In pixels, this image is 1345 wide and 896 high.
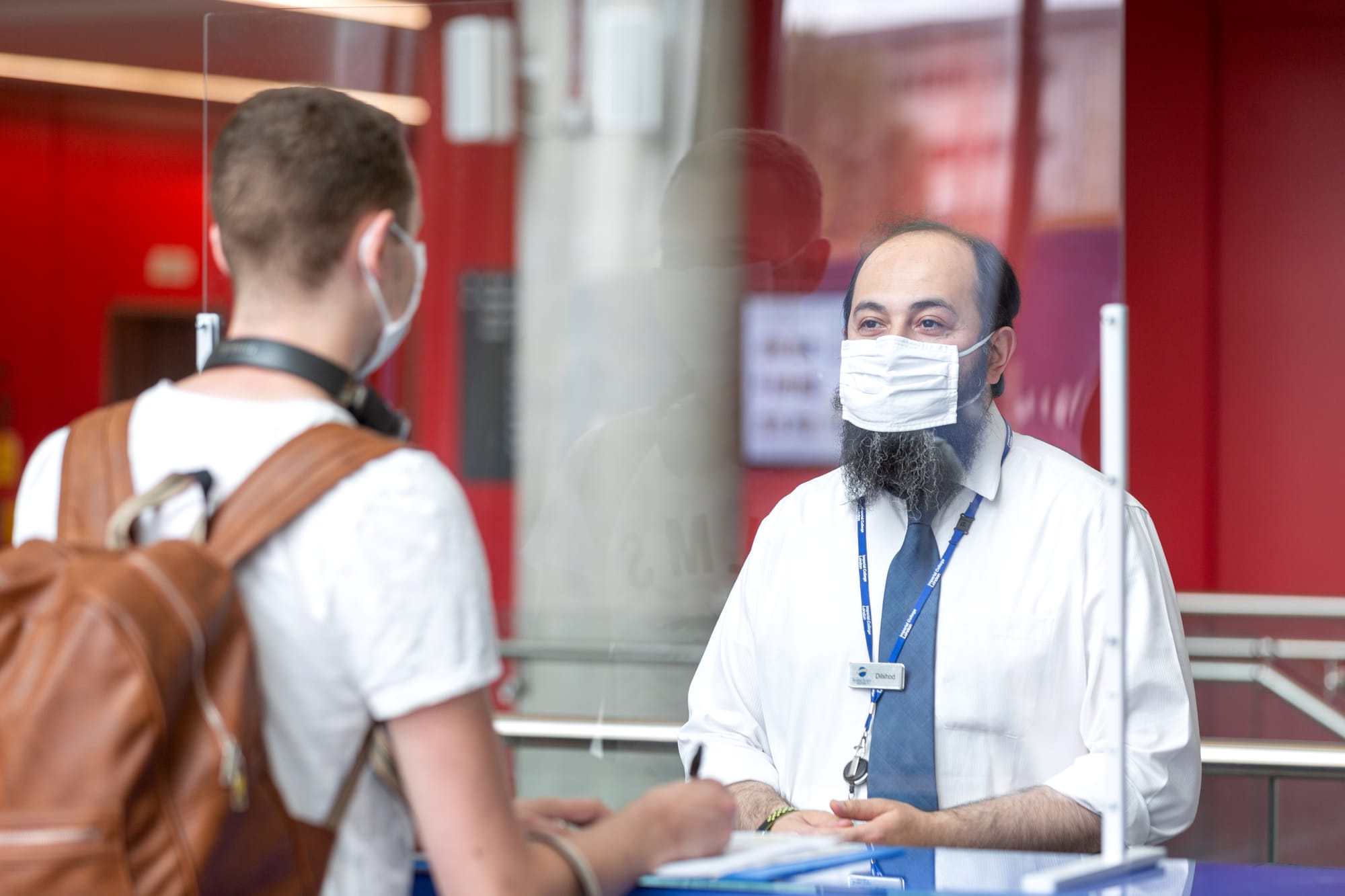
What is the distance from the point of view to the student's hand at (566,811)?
1529 millimetres

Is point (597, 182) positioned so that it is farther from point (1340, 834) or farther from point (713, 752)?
point (1340, 834)

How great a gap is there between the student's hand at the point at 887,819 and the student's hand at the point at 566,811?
443 mm

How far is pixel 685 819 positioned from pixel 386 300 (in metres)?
0.61

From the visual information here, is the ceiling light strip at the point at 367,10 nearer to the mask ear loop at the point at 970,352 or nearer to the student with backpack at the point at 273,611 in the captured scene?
the mask ear loop at the point at 970,352

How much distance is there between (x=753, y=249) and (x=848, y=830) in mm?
1550

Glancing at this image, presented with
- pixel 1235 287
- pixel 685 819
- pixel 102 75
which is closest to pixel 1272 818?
pixel 685 819

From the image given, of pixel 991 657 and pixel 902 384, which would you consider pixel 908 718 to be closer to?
pixel 991 657

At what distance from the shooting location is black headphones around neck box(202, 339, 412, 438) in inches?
50.4

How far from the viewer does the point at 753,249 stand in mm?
3105

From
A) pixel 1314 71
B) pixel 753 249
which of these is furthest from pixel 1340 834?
pixel 753 249

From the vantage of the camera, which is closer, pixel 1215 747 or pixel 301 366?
pixel 301 366

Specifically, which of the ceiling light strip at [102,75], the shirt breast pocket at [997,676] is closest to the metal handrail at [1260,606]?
the shirt breast pocket at [997,676]

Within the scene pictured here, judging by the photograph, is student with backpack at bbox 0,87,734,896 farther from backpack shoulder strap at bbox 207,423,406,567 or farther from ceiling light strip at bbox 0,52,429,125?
ceiling light strip at bbox 0,52,429,125

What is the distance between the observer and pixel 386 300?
4.40 feet
